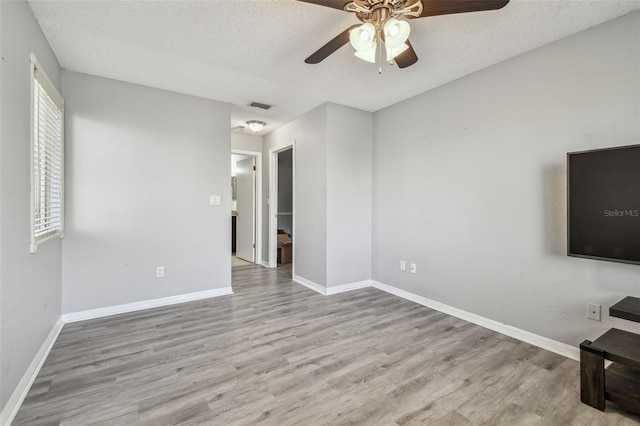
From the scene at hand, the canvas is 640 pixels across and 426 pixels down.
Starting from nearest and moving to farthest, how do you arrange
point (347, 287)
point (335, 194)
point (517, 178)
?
point (517, 178)
point (335, 194)
point (347, 287)

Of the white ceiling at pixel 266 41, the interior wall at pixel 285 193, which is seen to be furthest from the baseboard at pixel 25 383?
the interior wall at pixel 285 193

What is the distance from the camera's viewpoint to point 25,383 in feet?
6.01

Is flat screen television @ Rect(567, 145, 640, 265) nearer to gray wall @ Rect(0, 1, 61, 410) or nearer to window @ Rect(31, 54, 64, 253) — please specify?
gray wall @ Rect(0, 1, 61, 410)

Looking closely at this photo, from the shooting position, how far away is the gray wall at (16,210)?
5.24ft

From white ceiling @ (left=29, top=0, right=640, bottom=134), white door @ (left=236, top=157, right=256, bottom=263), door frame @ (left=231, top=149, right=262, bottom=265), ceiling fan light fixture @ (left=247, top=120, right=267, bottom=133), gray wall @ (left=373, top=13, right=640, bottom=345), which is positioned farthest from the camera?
white door @ (left=236, top=157, right=256, bottom=263)

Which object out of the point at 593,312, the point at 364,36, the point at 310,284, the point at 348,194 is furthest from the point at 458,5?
the point at 310,284

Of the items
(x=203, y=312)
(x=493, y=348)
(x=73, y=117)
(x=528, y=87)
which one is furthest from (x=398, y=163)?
(x=73, y=117)

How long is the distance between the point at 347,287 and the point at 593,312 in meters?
2.44

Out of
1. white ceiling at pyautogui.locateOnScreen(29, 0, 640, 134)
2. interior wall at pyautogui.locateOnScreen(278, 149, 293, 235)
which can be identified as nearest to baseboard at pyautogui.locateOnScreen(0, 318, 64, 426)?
white ceiling at pyautogui.locateOnScreen(29, 0, 640, 134)

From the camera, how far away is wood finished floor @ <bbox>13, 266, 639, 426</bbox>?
5.44 ft

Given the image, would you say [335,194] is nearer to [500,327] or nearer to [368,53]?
[368,53]

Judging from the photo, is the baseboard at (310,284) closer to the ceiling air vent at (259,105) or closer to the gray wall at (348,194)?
the gray wall at (348,194)

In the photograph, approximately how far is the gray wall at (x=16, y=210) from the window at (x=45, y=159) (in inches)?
3.8

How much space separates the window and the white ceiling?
1.50ft
